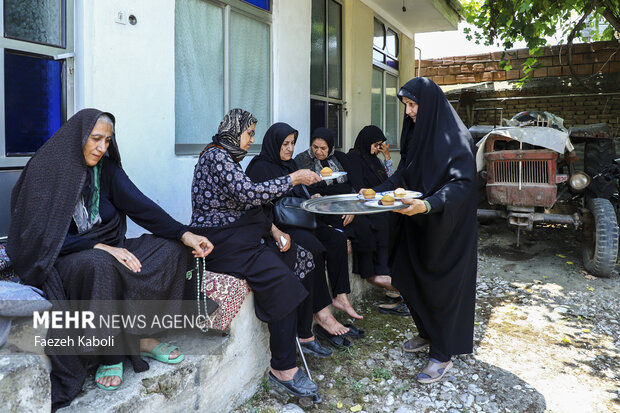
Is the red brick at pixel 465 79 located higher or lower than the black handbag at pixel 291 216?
higher

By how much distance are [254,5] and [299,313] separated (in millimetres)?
3203

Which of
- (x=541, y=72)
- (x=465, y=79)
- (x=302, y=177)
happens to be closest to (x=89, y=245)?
(x=302, y=177)

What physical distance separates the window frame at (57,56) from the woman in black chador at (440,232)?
218 cm

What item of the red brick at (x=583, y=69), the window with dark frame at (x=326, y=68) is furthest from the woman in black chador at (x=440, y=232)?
the red brick at (x=583, y=69)

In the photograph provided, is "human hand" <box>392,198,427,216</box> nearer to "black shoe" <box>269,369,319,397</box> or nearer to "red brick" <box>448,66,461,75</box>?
"black shoe" <box>269,369,319,397</box>

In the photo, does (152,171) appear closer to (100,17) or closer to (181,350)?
(100,17)

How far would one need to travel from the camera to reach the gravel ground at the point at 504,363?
112 inches

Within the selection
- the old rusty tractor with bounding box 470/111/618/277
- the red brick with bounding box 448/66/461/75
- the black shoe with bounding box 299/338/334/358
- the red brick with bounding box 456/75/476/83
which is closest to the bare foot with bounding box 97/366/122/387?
the black shoe with bounding box 299/338/334/358

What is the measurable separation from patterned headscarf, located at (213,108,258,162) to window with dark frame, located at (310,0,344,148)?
3.44 m

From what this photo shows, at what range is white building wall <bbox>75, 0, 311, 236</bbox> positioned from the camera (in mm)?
3129

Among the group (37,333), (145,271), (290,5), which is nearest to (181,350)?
(145,271)

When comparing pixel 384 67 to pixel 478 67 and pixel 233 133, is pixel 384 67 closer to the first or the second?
pixel 478 67

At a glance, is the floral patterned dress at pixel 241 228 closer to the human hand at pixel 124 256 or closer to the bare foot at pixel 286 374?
the bare foot at pixel 286 374

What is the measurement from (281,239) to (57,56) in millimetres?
1868
